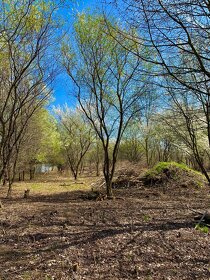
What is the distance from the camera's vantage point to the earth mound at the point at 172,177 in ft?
45.5

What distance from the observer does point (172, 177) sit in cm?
1434

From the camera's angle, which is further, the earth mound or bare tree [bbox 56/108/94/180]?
bare tree [bbox 56/108/94/180]

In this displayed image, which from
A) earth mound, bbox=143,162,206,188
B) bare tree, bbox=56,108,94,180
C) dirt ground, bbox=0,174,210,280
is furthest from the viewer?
bare tree, bbox=56,108,94,180

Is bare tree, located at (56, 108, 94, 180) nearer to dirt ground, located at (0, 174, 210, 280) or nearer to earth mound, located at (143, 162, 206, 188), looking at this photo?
earth mound, located at (143, 162, 206, 188)

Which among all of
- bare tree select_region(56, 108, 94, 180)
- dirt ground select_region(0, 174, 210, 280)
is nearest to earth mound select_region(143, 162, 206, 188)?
dirt ground select_region(0, 174, 210, 280)

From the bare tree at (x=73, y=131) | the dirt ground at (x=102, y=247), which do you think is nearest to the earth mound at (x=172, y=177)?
the dirt ground at (x=102, y=247)

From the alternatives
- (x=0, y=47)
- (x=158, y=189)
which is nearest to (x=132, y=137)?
(x=158, y=189)

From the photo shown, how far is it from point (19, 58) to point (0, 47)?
1179mm

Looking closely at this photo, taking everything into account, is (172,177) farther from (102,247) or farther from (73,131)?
(73,131)

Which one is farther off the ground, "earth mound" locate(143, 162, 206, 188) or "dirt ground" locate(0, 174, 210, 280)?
"earth mound" locate(143, 162, 206, 188)

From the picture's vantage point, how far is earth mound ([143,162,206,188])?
1387 centimetres

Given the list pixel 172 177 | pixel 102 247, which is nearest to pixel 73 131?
pixel 172 177

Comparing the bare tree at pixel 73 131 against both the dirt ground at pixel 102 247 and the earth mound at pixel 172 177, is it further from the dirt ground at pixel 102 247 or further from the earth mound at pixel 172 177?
the dirt ground at pixel 102 247

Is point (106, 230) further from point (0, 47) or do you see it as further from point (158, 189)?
point (158, 189)
